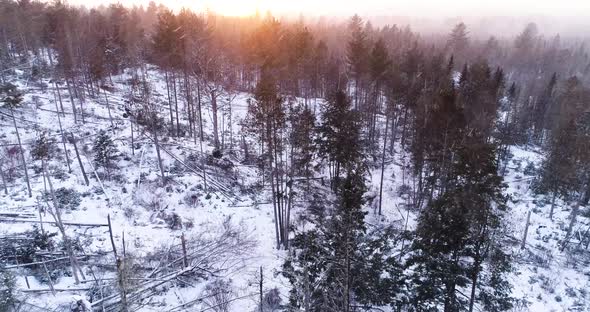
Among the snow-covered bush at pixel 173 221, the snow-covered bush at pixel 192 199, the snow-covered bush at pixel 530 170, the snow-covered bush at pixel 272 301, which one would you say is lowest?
the snow-covered bush at pixel 530 170

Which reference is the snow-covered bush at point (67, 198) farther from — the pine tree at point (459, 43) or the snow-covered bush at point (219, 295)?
the pine tree at point (459, 43)

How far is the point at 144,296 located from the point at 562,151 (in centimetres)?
3462

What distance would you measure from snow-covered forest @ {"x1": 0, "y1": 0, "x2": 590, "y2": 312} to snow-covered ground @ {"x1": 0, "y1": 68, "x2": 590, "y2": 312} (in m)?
0.13

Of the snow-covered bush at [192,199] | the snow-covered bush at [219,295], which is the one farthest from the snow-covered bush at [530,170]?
the snow-covered bush at [219,295]

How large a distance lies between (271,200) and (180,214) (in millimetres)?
7244

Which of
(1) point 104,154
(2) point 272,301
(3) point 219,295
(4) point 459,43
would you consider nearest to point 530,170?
(2) point 272,301

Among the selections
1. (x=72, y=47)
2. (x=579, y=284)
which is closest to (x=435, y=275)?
(x=579, y=284)

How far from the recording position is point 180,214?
25656 millimetres

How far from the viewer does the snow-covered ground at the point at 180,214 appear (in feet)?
68.6

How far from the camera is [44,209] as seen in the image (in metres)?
23.1

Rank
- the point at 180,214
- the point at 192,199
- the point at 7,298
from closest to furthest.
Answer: the point at 7,298, the point at 180,214, the point at 192,199

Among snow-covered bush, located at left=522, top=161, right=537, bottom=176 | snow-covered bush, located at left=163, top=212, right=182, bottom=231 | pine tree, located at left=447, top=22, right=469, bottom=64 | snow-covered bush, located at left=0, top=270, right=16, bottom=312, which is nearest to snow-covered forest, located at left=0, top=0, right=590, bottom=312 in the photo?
snow-covered bush, located at left=0, top=270, right=16, bottom=312

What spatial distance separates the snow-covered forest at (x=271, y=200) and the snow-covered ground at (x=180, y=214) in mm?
131

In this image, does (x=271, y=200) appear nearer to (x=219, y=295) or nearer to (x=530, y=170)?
(x=219, y=295)
